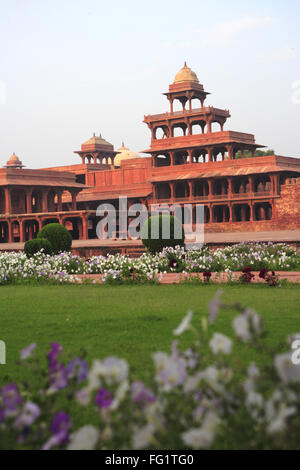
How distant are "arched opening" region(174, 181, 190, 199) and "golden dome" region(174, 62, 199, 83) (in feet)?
24.6

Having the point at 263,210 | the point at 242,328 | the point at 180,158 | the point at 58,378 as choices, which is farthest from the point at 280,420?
the point at 180,158

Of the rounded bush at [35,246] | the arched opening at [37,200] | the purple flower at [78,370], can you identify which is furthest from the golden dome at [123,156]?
the purple flower at [78,370]

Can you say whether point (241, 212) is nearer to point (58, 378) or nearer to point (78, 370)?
point (78, 370)

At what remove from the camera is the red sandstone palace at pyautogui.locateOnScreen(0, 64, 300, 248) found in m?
37.4

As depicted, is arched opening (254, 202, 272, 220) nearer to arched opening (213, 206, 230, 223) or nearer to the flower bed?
arched opening (213, 206, 230, 223)

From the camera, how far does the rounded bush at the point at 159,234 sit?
53.1ft

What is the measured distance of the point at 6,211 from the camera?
134ft

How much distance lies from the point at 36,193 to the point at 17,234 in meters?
3.21

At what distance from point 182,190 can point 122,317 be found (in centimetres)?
3737

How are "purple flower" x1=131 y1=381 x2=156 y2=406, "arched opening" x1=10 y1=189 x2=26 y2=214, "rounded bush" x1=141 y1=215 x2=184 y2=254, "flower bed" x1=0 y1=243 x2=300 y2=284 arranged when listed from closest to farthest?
"purple flower" x1=131 y1=381 x2=156 y2=406
"flower bed" x1=0 y1=243 x2=300 y2=284
"rounded bush" x1=141 y1=215 x2=184 y2=254
"arched opening" x1=10 y1=189 x2=26 y2=214

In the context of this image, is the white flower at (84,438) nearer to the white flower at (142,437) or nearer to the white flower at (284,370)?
the white flower at (142,437)

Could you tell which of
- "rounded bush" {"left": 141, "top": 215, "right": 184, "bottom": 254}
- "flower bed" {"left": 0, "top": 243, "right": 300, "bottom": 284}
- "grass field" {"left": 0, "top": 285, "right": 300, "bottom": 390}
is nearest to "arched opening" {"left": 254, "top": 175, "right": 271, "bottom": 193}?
"rounded bush" {"left": 141, "top": 215, "right": 184, "bottom": 254}
